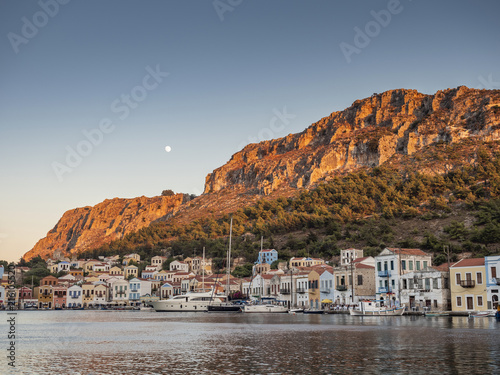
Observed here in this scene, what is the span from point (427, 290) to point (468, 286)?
5991mm

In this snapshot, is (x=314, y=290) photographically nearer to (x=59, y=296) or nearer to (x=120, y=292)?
(x=120, y=292)

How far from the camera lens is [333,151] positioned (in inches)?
7751

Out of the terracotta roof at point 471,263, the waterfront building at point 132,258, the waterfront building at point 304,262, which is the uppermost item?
the waterfront building at point 132,258

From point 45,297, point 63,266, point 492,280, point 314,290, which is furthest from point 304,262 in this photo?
point 63,266

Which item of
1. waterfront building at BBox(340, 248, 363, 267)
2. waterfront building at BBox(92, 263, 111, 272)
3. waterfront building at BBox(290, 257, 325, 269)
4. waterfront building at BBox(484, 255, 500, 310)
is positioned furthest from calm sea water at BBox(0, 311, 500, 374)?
waterfront building at BBox(92, 263, 111, 272)

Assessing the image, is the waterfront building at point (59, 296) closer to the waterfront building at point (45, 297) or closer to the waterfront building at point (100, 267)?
the waterfront building at point (45, 297)

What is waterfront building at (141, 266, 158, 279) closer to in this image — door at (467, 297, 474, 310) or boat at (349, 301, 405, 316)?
boat at (349, 301, 405, 316)

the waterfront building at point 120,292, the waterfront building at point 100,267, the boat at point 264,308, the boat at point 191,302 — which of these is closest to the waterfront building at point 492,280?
the boat at point 264,308

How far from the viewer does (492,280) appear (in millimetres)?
57188

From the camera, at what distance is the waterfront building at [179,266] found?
136 metres

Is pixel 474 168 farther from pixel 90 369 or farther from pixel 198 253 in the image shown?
pixel 90 369

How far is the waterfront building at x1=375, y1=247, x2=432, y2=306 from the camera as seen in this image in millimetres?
67688

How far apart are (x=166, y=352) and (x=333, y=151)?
175 meters

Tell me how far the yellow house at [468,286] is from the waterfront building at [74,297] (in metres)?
88.5
